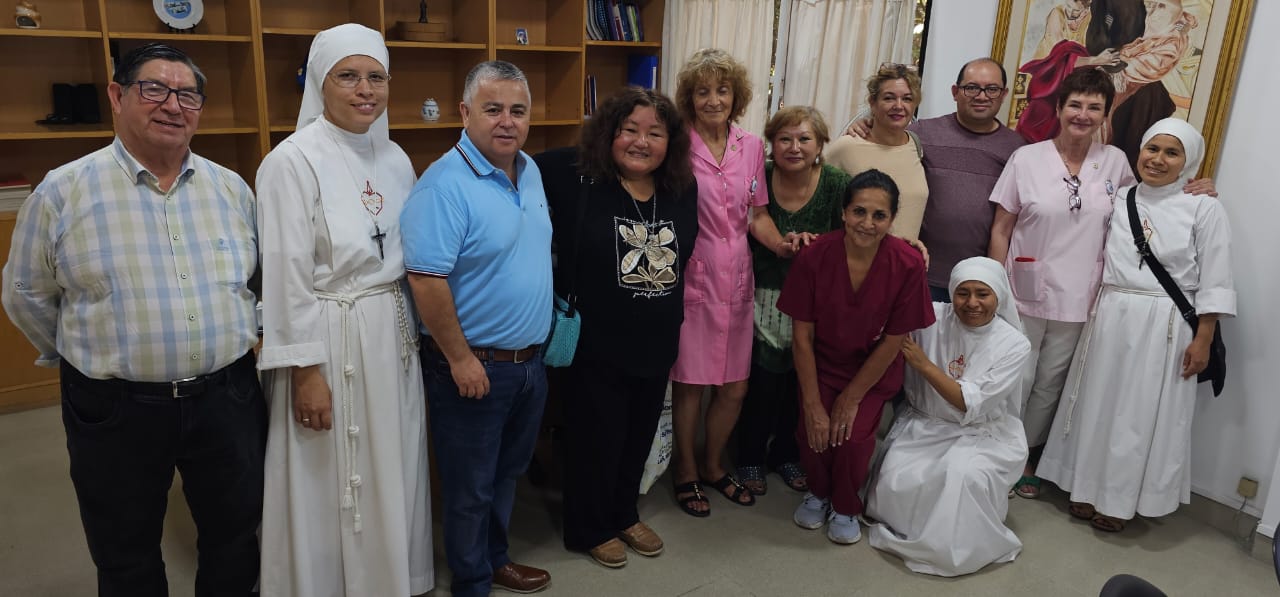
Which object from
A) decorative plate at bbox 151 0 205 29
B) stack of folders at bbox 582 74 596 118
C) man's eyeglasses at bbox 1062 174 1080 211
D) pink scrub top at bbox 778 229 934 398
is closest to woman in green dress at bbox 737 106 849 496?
pink scrub top at bbox 778 229 934 398

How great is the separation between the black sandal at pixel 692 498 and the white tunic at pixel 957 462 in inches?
23.2

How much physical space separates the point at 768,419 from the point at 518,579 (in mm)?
1201

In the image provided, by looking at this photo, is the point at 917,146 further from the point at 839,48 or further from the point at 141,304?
the point at 141,304

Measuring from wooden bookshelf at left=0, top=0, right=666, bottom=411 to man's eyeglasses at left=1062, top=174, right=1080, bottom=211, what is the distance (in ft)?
9.52

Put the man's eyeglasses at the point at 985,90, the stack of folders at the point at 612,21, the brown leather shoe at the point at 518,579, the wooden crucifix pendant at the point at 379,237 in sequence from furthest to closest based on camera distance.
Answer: the stack of folders at the point at 612,21 → the man's eyeglasses at the point at 985,90 → the brown leather shoe at the point at 518,579 → the wooden crucifix pendant at the point at 379,237

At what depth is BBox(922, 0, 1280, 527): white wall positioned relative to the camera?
2922 mm

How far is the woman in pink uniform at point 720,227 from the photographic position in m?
2.75

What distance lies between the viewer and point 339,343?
2.10 m

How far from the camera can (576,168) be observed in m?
2.46

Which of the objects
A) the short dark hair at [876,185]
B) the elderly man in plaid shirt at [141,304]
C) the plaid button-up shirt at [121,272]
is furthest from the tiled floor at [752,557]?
the short dark hair at [876,185]

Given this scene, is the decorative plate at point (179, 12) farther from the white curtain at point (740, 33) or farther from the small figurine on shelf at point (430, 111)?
the white curtain at point (740, 33)

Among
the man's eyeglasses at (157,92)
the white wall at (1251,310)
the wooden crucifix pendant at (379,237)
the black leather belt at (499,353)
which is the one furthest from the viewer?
the white wall at (1251,310)

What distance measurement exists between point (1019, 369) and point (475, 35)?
3.35 metres

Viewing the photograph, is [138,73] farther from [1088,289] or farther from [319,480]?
[1088,289]
